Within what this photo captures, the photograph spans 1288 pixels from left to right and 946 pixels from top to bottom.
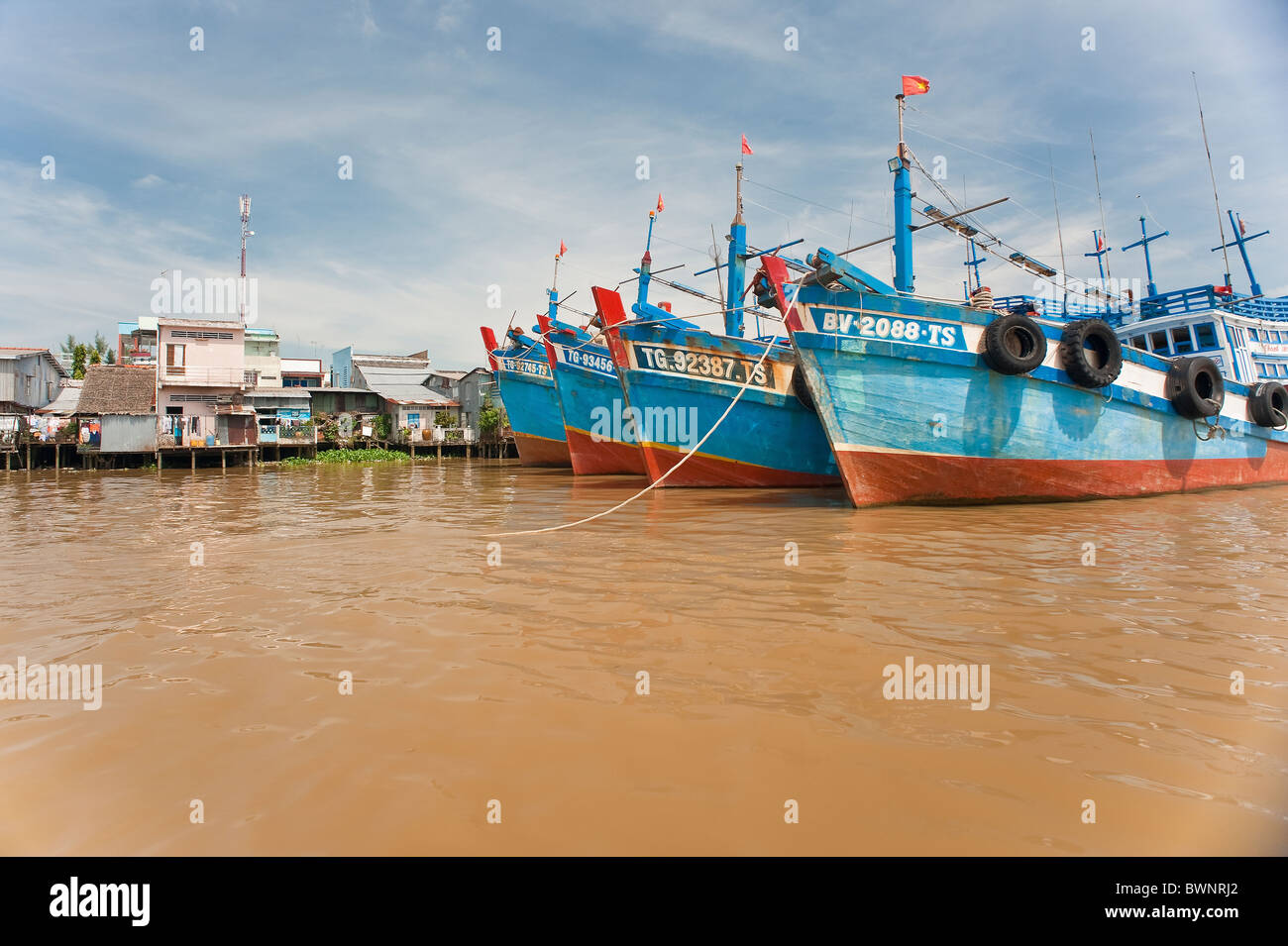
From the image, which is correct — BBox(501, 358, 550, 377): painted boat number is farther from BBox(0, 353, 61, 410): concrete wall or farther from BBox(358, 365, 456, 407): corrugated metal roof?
BBox(0, 353, 61, 410): concrete wall

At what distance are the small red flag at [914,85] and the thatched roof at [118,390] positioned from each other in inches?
1316

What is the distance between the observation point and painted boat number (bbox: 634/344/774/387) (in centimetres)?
1357

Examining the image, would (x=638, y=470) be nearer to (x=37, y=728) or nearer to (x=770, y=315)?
(x=770, y=315)

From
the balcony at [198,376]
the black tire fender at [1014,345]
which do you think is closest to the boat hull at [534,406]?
the black tire fender at [1014,345]

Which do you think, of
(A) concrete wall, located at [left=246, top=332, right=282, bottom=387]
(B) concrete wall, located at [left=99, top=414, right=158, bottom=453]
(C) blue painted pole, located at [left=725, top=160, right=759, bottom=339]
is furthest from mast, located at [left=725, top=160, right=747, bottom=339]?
(A) concrete wall, located at [left=246, top=332, right=282, bottom=387]

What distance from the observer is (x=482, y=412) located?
39000mm

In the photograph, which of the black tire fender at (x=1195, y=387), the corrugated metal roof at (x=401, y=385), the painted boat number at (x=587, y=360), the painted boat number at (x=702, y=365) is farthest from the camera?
the corrugated metal roof at (x=401, y=385)

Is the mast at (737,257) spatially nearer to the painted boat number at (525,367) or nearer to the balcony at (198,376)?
the painted boat number at (525,367)

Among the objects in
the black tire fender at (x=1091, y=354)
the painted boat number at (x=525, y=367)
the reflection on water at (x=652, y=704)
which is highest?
the painted boat number at (x=525, y=367)

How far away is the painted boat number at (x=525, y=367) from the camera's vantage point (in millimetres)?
23803

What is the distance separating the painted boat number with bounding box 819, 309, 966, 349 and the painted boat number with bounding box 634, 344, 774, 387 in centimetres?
312

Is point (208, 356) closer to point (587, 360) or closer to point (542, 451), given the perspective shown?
point (542, 451)

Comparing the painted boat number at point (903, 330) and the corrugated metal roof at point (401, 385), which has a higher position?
the corrugated metal roof at point (401, 385)
